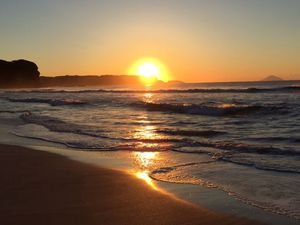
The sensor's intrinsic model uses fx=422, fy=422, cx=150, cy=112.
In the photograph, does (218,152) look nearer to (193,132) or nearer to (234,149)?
(234,149)

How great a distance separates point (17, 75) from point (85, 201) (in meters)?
151

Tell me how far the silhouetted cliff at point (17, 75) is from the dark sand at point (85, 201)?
147 m

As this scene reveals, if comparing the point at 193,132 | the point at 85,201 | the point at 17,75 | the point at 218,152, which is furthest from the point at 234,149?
the point at 17,75

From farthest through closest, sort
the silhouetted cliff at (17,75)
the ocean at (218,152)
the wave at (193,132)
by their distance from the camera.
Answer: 1. the silhouetted cliff at (17,75)
2. the wave at (193,132)
3. the ocean at (218,152)

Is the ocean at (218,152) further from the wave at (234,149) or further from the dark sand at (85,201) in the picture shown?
the dark sand at (85,201)

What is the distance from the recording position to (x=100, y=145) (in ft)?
36.2

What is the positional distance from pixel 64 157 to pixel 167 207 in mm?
4431

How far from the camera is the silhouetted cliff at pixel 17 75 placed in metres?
148

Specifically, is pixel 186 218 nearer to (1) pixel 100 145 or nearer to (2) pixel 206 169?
(2) pixel 206 169

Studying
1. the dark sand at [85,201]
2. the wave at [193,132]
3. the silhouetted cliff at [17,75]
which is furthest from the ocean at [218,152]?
the silhouetted cliff at [17,75]

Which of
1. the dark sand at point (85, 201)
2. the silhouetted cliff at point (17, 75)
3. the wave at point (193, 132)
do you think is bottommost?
the dark sand at point (85, 201)

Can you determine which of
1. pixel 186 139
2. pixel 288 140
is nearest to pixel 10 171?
pixel 186 139

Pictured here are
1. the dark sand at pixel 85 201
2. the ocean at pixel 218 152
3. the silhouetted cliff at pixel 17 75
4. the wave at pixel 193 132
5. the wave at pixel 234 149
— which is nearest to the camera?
the dark sand at pixel 85 201

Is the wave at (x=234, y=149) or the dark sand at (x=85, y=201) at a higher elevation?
the wave at (x=234, y=149)
